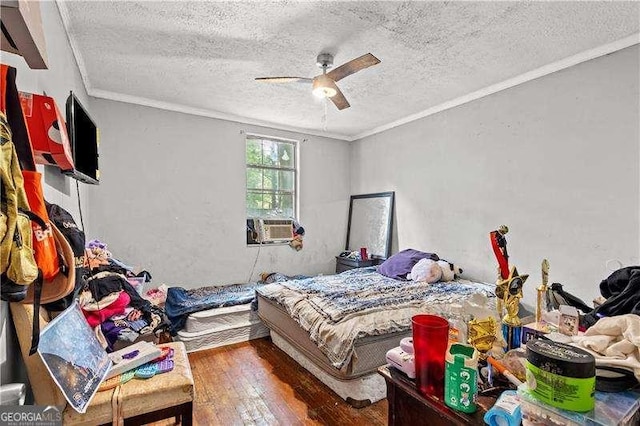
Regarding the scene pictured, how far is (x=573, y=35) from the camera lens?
224 centimetres

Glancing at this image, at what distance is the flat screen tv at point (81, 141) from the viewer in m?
1.94

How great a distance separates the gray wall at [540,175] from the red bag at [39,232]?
3.45 meters

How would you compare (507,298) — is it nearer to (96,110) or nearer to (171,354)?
(171,354)

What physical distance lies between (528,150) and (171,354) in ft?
11.0

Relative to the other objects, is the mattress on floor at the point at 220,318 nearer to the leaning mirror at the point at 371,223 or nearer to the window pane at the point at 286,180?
the window pane at the point at 286,180

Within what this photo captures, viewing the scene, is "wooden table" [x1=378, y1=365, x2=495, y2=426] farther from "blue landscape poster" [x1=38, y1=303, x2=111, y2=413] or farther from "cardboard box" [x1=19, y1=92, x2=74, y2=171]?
"cardboard box" [x1=19, y1=92, x2=74, y2=171]

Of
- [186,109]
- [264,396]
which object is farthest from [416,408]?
[186,109]

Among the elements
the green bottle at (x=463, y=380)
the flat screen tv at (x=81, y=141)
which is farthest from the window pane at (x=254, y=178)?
the green bottle at (x=463, y=380)

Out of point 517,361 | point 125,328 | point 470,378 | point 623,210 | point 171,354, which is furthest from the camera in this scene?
point 623,210

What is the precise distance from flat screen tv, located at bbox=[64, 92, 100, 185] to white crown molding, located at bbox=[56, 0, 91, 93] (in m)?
0.50

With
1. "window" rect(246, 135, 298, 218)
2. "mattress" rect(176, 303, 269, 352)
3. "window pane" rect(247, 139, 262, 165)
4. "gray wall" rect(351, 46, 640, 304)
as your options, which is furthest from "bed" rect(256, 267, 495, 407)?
"window pane" rect(247, 139, 262, 165)

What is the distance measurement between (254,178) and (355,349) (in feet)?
9.79

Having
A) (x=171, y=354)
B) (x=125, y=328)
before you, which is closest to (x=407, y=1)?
(x=171, y=354)

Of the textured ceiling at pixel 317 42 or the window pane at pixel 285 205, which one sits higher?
the textured ceiling at pixel 317 42
